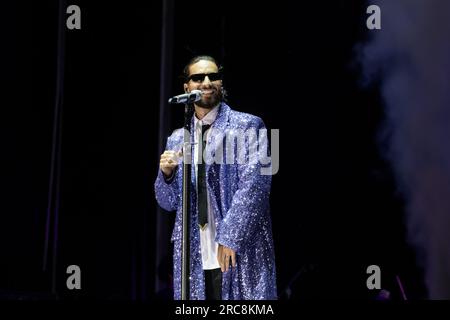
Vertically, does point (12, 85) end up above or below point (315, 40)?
below

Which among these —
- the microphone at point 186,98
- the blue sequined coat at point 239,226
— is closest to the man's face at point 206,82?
the blue sequined coat at point 239,226

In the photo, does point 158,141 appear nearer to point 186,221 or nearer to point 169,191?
point 169,191

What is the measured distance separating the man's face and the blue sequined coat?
4.2 inches

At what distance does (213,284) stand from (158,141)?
1630mm

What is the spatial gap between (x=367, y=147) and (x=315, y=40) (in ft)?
2.39

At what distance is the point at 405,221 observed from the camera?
4.05 m

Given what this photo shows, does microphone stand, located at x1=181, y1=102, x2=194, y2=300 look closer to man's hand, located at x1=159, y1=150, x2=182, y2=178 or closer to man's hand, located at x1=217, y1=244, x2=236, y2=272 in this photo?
man's hand, located at x1=159, y1=150, x2=182, y2=178

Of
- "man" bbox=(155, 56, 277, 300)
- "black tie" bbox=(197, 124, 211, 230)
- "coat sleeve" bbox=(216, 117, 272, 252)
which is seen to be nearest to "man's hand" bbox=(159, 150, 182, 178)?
"man" bbox=(155, 56, 277, 300)

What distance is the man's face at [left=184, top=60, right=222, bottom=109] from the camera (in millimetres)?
3072

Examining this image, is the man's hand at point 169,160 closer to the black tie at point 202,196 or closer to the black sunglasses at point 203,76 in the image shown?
the black tie at point 202,196
